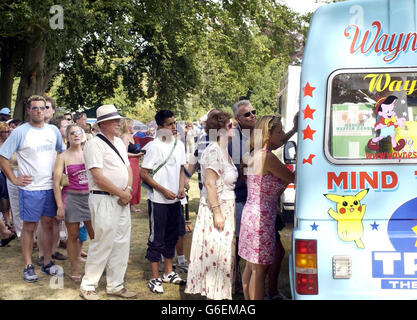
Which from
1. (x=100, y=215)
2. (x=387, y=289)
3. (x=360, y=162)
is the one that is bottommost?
(x=387, y=289)

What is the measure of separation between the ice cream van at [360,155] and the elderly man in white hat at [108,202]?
237cm

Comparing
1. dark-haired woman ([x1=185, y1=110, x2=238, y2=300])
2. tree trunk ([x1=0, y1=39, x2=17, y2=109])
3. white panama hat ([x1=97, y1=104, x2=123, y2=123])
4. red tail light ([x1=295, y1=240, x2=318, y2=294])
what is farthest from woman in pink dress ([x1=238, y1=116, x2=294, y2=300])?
tree trunk ([x1=0, y1=39, x2=17, y2=109])

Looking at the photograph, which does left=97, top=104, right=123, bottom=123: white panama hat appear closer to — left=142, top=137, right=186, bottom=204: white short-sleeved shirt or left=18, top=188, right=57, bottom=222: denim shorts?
left=142, top=137, right=186, bottom=204: white short-sleeved shirt

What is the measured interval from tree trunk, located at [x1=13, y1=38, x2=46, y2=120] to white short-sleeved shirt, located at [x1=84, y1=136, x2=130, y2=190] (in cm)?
1184

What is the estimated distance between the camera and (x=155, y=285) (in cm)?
577

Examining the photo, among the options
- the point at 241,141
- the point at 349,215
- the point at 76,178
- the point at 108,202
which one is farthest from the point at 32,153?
the point at 349,215

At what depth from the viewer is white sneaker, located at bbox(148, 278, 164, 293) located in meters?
5.74

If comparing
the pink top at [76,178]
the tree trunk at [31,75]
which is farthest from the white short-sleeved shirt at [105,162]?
the tree trunk at [31,75]

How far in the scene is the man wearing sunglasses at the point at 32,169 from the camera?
6090 millimetres

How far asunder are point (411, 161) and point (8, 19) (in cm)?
1019
